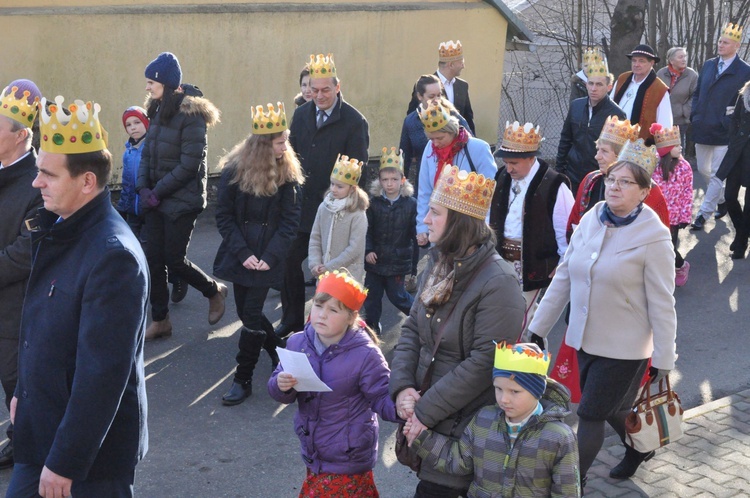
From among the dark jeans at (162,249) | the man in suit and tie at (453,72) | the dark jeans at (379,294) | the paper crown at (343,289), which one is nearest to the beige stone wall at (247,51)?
the man in suit and tie at (453,72)

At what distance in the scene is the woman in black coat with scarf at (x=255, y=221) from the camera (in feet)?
22.1

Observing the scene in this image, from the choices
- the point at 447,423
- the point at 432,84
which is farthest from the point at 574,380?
the point at 432,84

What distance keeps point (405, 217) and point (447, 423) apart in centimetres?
383

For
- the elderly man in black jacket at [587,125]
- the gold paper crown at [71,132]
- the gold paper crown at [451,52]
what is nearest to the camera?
the gold paper crown at [71,132]

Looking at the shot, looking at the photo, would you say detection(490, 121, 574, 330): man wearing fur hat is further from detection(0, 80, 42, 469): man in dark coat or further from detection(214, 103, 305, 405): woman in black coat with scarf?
detection(0, 80, 42, 469): man in dark coat

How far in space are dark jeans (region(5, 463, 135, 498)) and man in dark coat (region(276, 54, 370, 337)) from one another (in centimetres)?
403

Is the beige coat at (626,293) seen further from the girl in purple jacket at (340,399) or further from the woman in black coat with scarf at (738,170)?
the woman in black coat with scarf at (738,170)

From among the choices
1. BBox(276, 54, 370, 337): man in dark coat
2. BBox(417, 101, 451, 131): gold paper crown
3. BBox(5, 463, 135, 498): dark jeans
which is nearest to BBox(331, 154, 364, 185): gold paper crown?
BBox(417, 101, 451, 131): gold paper crown

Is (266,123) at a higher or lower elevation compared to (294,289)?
higher

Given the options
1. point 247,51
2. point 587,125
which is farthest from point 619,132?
point 247,51

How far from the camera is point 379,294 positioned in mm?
8172

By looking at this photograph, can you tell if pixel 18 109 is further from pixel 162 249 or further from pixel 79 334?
pixel 162 249

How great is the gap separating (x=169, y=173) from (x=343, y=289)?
3.42m

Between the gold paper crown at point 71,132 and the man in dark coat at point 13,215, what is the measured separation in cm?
148
